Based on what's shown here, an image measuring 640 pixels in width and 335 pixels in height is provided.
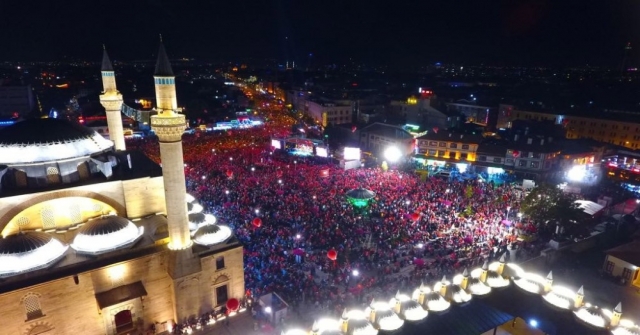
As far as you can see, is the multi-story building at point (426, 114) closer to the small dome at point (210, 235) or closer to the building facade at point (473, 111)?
the building facade at point (473, 111)

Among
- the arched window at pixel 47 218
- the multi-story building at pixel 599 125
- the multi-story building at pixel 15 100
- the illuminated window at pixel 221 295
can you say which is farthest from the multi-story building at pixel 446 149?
the multi-story building at pixel 15 100

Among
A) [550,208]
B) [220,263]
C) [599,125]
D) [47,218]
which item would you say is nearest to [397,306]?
[220,263]

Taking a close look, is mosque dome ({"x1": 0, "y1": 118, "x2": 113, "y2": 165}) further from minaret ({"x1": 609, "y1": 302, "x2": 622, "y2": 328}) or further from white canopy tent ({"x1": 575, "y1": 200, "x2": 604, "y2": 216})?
white canopy tent ({"x1": 575, "y1": 200, "x2": 604, "y2": 216})

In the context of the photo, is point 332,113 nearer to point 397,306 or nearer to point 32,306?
point 397,306

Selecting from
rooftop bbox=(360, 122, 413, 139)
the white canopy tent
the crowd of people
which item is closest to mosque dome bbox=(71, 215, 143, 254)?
the crowd of people

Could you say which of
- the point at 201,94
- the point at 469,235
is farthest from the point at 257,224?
the point at 201,94

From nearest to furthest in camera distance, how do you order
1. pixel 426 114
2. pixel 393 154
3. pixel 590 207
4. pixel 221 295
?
pixel 221 295 → pixel 590 207 → pixel 393 154 → pixel 426 114

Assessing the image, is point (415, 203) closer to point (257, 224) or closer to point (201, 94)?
point (257, 224)
